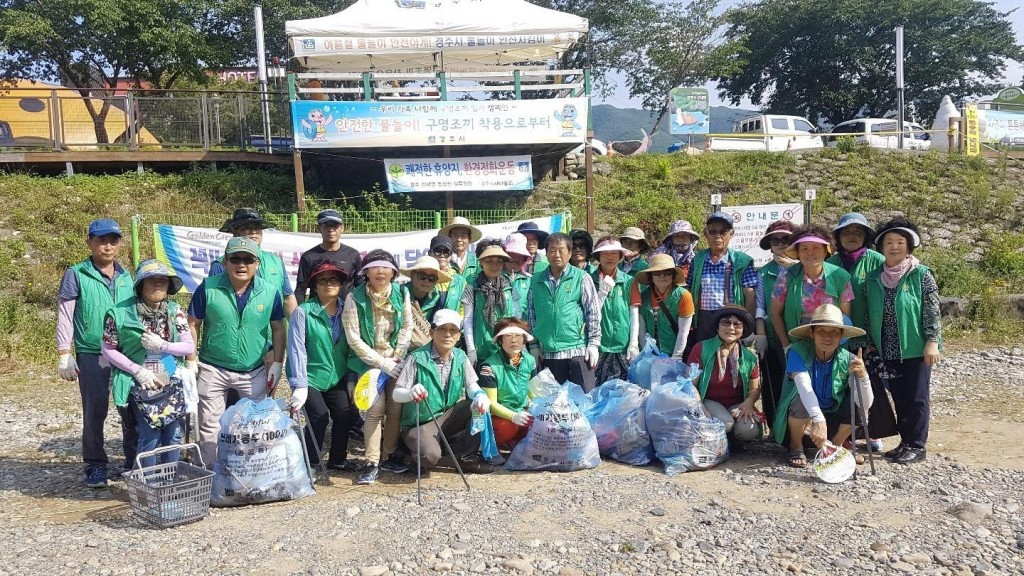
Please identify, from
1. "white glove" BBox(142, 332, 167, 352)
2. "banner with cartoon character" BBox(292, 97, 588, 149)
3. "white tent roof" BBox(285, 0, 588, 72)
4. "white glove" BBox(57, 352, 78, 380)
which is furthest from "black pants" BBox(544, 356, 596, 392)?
"white tent roof" BBox(285, 0, 588, 72)

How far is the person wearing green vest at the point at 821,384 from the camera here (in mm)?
4762

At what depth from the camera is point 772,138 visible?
65.9 feet

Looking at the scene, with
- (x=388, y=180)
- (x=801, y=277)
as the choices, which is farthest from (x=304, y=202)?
(x=801, y=277)

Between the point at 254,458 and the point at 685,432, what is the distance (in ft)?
8.87

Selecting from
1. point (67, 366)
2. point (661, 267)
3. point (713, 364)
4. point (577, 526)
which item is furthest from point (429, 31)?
point (577, 526)

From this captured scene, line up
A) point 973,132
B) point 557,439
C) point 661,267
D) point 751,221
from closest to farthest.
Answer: point 557,439 → point 661,267 → point 751,221 → point 973,132

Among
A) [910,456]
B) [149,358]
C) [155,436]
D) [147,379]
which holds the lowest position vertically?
[910,456]

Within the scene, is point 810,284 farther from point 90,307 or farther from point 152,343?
point 90,307

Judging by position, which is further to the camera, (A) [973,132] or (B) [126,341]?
(A) [973,132]

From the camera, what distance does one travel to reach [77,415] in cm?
691

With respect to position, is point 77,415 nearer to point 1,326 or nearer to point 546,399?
point 1,326

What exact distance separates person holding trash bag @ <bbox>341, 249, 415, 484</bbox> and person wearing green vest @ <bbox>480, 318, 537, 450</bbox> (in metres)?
0.61

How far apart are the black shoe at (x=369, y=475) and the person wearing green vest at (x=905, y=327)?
11.2 ft

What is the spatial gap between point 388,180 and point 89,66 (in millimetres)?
11439
